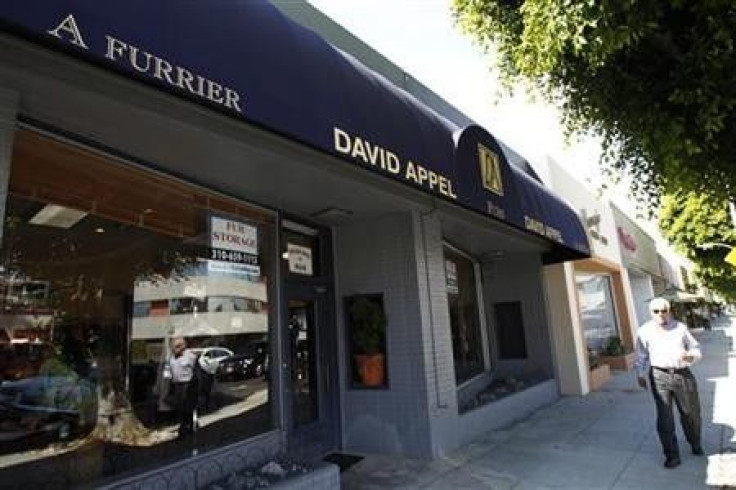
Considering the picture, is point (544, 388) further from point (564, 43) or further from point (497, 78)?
point (564, 43)

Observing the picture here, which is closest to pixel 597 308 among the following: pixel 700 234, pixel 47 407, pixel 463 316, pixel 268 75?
pixel 700 234

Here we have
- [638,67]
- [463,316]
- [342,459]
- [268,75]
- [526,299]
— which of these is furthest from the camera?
[526,299]

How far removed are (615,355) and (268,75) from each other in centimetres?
1519

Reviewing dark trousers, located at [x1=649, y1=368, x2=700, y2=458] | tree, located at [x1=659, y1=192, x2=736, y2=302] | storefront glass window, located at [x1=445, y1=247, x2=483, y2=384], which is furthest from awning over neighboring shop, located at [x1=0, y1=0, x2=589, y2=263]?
tree, located at [x1=659, y1=192, x2=736, y2=302]

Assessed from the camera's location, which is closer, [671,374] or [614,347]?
[671,374]

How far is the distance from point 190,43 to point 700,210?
18.0m

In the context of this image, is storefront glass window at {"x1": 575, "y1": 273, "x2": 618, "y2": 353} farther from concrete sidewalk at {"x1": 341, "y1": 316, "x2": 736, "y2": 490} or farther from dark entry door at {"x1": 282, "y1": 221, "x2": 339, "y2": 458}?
dark entry door at {"x1": 282, "y1": 221, "x2": 339, "y2": 458}

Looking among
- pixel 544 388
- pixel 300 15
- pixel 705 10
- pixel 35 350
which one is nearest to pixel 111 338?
pixel 35 350

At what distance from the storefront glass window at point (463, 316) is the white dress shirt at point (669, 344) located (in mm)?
3434

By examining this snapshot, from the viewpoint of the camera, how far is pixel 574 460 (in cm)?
669

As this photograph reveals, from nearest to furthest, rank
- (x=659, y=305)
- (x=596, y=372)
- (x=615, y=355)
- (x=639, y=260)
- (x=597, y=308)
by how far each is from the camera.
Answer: (x=659, y=305) → (x=596, y=372) → (x=615, y=355) → (x=597, y=308) → (x=639, y=260)

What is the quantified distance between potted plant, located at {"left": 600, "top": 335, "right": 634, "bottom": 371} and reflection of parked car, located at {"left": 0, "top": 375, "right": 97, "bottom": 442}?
14.4 meters

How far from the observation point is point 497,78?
5496 mm

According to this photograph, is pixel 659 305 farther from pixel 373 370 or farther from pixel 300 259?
pixel 300 259
